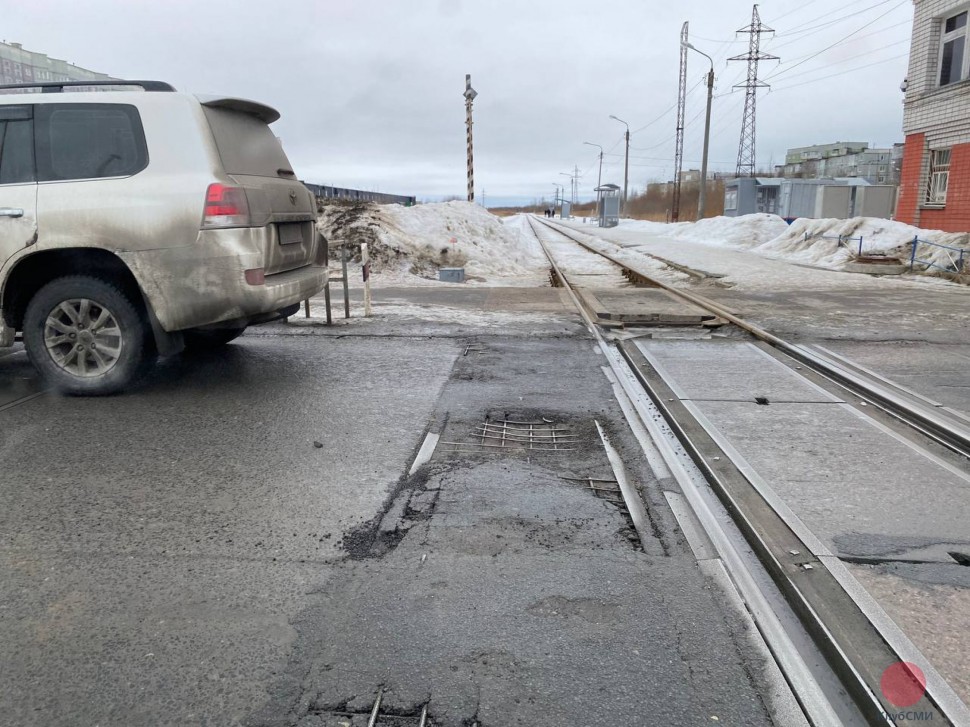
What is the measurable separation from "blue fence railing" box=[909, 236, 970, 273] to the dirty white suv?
17043 millimetres

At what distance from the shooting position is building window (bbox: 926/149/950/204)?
75.0 ft

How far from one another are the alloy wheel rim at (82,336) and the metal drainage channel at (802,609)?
4316 mm

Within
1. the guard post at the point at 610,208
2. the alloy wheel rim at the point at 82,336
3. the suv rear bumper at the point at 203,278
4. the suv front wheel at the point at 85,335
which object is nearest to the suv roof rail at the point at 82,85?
the suv rear bumper at the point at 203,278

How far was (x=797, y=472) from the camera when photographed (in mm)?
→ 4477

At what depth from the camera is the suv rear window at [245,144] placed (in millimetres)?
5875

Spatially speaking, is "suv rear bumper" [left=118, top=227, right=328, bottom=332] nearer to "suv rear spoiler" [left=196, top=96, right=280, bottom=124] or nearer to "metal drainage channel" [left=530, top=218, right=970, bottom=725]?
"suv rear spoiler" [left=196, top=96, right=280, bottom=124]

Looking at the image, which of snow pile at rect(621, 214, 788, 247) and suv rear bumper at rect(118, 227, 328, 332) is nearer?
suv rear bumper at rect(118, 227, 328, 332)

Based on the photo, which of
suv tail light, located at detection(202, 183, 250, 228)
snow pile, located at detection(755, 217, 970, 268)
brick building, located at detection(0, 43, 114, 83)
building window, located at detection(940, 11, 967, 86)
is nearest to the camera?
suv tail light, located at detection(202, 183, 250, 228)

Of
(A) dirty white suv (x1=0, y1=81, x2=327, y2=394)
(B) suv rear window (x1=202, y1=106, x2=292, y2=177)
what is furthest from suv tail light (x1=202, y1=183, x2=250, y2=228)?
(B) suv rear window (x1=202, y1=106, x2=292, y2=177)

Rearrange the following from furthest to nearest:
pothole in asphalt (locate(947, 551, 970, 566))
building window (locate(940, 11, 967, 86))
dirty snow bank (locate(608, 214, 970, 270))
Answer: building window (locate(940, 11, 967, 86)), dirty snow bank (locate(608, 214, 970, 270)), pothole in asphalt (locate(947, 551, 970, 566))

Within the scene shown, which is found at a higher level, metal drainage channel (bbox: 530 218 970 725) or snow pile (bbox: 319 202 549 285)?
snow pile (bbox: 319 202 549 285)

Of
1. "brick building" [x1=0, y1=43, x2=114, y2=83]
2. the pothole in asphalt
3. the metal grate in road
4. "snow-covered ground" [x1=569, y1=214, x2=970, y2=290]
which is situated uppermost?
"brick building" [x1=0, y1=43, x2=114, y2=83]

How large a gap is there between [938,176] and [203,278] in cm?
2437

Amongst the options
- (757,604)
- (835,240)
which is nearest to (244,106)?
(757,604)
